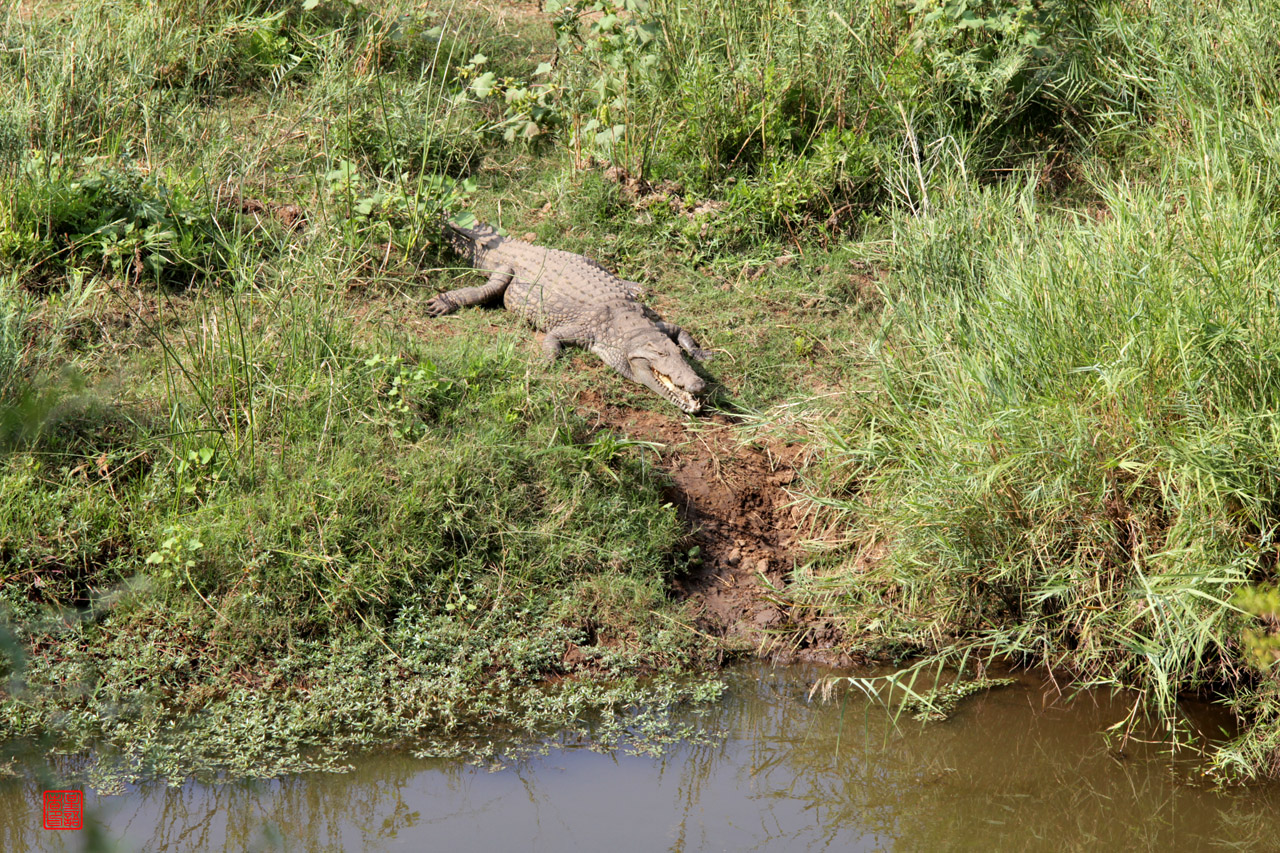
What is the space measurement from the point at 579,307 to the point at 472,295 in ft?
2.14

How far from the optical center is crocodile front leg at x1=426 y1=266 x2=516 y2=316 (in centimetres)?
574

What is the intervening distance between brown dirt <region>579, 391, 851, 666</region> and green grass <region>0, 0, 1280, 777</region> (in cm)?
12

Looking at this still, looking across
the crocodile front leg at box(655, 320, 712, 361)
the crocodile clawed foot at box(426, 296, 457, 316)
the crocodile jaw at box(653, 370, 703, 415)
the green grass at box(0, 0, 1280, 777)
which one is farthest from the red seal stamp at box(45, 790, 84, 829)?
the crocodile front leg at box(655, 320, 712, 361)

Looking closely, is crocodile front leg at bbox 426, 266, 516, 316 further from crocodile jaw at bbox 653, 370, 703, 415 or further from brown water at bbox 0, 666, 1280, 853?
brown water at bbox 0, 666, 1280, 853

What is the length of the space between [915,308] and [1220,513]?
1.74 meters

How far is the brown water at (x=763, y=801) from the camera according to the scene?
3.13 meters

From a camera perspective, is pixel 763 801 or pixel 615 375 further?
pixel 615 375

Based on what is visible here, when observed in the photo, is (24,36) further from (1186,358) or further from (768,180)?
(1186,358)

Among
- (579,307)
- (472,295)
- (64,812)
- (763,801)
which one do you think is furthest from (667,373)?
(64,812)

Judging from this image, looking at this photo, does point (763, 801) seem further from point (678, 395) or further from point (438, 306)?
point (438, 306)

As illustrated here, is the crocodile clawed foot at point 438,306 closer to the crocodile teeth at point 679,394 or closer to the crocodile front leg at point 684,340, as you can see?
the crocodile front leg at point 684,340

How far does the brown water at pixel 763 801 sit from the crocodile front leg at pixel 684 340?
226cm

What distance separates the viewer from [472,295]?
5.89 metres

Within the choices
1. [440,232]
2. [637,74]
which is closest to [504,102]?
[637,74]
